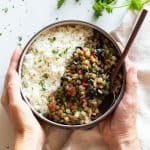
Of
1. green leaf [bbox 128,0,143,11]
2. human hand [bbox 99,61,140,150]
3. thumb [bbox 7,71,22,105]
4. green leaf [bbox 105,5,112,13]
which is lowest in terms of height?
human hand [bbox 99,61,140,150]

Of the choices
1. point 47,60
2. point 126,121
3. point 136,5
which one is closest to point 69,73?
point 47,60

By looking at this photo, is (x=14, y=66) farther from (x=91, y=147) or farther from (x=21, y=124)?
(x=91, y=147)

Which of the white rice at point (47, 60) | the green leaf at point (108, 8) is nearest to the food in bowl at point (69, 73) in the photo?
the white rice at point (47, 60)

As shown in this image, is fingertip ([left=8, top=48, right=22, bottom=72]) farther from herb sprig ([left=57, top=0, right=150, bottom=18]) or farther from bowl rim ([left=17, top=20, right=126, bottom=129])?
herb sprig ([left=57, top=0, right=150, bottom=18])

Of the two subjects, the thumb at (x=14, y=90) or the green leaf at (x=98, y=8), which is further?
the green leaf at (x=98, y=8)

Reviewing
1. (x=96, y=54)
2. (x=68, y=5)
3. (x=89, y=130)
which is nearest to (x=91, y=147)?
(x=89, y=130)

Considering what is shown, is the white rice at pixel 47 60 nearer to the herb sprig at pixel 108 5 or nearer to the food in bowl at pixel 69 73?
the food in bowl at pixel 69 73

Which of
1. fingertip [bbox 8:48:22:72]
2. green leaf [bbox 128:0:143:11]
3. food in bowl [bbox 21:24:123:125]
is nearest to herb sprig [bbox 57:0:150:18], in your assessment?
green leaf [bbox 128:0:143:11]

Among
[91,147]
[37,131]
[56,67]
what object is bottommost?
[91,147]
